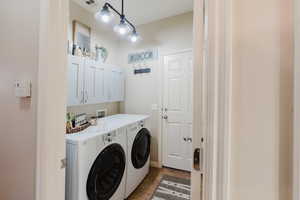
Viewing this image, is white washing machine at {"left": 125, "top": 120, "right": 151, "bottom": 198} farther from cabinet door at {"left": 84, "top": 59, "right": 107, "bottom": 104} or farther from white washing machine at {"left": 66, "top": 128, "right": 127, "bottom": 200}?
cabinet door at {"left": 84, "top": 59, "right": 107, "bottom": 104}

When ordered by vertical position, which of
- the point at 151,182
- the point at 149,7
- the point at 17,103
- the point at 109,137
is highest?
the point at 149,7

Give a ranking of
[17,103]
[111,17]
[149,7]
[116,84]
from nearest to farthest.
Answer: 1. [17,103]
2. [111,17]
3. [149,7]
4. [116,84]

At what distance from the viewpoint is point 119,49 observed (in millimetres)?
3295

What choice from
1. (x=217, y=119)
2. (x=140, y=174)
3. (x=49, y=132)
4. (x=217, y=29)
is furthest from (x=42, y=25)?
(x=140, y=174)

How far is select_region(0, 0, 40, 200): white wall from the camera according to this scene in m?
0.95

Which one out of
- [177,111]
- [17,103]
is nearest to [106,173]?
[17,103]

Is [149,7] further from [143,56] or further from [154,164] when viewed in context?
[154,164]

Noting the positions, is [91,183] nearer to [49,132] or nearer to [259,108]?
[49,132]

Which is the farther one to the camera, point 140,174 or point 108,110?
point 108,110

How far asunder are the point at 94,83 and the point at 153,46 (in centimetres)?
133

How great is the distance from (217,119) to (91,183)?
1306 mm

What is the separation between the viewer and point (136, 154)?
221 centimetres

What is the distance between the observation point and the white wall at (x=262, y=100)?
→ 0.45m

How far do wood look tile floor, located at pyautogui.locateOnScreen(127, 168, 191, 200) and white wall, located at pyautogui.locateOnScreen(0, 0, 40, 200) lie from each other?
4.57 ft
